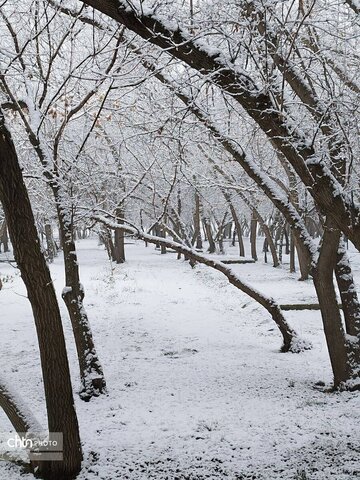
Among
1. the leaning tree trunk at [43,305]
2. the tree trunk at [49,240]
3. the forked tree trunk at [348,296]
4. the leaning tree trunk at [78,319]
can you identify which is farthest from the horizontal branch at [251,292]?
the tree trunk at [49,240]

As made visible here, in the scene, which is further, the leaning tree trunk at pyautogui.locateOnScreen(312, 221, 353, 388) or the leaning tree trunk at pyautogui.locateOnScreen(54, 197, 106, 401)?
the leaning tree trunk at pyautogui.locateOnScreen(54, 197, 106, 401)

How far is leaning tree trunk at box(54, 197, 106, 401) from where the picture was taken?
243 inches

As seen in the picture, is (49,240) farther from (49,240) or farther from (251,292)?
(251,292)

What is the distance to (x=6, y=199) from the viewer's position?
3.45 meters

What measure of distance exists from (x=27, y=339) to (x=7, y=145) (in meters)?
7.38

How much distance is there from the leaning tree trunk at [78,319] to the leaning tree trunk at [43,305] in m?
2.13

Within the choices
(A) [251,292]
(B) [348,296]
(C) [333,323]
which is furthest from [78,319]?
(B) [348,296]

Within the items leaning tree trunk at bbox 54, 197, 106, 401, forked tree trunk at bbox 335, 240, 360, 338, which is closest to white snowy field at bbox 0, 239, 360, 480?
leaning tree trunk at bbox 54, 197, 106, 401

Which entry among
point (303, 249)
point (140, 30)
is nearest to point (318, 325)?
point (303, 249)

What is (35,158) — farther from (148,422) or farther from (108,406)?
(148,422)

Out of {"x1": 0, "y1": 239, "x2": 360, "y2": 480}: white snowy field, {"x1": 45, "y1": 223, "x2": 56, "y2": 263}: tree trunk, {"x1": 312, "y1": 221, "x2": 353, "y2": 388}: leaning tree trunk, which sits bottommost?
{"x1": 0, "y1": 239, "x2": 360, "y2": 480}: white snowy field

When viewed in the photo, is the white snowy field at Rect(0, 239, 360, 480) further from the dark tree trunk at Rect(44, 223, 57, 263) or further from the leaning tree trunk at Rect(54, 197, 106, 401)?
the dark tree trunk at Rect(44, 223, 57, 263)

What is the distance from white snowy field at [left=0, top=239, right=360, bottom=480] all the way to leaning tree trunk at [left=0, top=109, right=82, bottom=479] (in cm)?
27

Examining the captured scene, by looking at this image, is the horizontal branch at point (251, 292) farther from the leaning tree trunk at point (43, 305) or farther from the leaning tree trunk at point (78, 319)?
the leaning tree trunk at point (43, 305)
